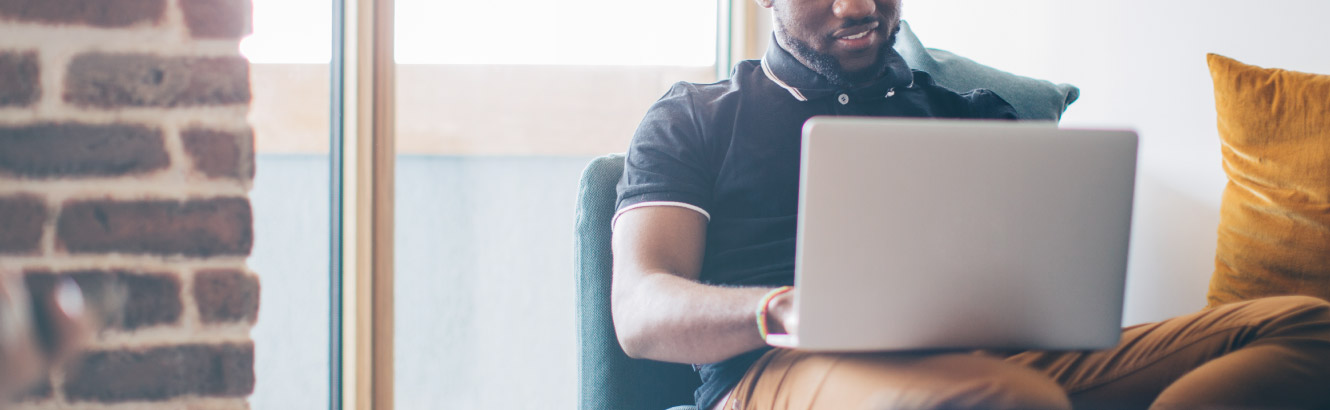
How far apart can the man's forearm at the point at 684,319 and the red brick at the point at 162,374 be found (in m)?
0.41

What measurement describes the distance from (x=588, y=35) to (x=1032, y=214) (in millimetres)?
1778

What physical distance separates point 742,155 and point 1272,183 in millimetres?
675

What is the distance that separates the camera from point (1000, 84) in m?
1.48

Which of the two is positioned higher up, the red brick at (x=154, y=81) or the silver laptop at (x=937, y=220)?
the red brick at (x=154, y=81)

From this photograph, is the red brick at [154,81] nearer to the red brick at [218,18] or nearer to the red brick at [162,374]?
the red brick at [218,18]

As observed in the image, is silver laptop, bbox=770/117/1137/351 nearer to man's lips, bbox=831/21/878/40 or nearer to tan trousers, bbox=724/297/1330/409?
tan trousers, bbox=724/297/1330/409

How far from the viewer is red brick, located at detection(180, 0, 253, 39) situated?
0.90 m

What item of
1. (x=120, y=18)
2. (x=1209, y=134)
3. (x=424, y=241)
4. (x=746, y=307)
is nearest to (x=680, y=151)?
(x=746, y=307)

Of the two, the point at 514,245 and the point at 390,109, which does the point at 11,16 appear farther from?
the point at 514,245

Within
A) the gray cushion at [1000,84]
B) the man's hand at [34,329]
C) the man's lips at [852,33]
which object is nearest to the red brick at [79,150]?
the man's hand at [34,329]

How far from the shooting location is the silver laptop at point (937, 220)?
72cm

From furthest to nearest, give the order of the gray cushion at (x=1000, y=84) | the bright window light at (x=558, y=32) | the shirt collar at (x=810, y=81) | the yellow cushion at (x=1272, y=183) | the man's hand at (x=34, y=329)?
1. the bright window light at (x=558, y=32)
2. the gray cushion at (x=1000, y=84)
3. the shirt collar at (x=810, y=81)
4. the yellow cushion at (x=1272, y=183)
5. the man's hand at (x=34, y=329)

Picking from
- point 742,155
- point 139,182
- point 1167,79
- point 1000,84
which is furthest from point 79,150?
point 1167,79

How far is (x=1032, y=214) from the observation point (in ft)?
2.40
